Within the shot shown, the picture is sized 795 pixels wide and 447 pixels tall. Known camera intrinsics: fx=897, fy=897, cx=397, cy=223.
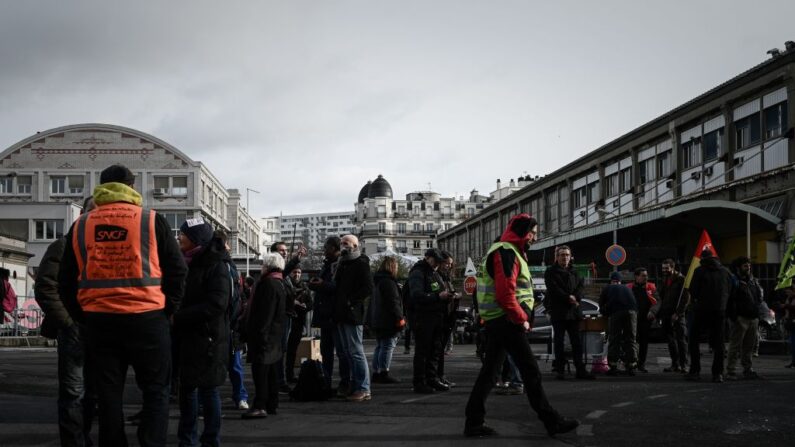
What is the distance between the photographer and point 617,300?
15.0 metres

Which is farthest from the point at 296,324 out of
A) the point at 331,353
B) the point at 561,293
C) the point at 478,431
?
the point at 478,431

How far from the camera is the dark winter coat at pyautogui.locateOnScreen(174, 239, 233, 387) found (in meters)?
6.52

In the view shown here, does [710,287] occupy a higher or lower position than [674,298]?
higher

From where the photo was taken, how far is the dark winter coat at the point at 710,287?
13094 mm

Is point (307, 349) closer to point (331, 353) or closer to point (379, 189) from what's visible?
point (331, 353)

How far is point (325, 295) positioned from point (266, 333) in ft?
6.52

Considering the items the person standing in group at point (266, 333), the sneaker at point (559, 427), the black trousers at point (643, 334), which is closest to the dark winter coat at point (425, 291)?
the person standing in group at point (266, 333)

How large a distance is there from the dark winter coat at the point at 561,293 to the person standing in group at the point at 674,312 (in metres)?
2.46

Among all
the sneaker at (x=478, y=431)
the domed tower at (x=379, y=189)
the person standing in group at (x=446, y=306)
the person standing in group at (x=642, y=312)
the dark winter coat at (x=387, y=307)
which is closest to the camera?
the sneaker at (x=478, y=431)

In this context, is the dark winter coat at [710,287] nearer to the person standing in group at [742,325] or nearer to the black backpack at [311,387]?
the person standing in group at [742,325]

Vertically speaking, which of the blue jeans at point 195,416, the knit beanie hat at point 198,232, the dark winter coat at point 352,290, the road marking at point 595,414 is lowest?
the road marking at point 595,414

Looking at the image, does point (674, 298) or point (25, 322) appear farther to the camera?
point (25, 322)

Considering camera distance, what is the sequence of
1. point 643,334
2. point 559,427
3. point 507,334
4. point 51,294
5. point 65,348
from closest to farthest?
point 65,348
point 51,294
point 559,427
point 507,334
point 643,334

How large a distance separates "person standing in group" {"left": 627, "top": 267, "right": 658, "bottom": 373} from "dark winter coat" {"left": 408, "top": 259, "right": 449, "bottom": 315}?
15.8ft
